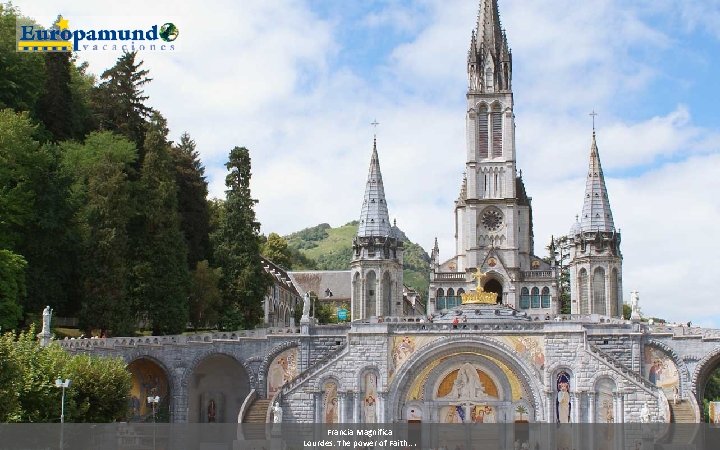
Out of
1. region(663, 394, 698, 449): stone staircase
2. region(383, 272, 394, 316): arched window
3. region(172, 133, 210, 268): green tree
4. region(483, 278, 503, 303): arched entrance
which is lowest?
region(663, 394, 698, 449): stone staircase

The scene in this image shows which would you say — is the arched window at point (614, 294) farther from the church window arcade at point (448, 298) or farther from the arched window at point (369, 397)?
the arched window at point (369, 397)

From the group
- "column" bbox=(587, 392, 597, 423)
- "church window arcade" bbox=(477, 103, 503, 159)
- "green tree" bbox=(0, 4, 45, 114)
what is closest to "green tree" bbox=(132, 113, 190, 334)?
"green tree" bbox=(0, 4, 45, 114)

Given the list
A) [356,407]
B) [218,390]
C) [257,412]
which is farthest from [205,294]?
[356,407]

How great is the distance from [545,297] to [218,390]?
109 ft

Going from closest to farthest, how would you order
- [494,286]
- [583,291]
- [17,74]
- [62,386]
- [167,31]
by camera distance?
[62,386], [167,31], [17,74], [583,291], [494,286]

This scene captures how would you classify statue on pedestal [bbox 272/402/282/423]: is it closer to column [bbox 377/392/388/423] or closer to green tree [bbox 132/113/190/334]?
column [bbox 377/392/388/423]

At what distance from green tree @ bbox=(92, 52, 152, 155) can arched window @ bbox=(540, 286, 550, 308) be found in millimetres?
35543

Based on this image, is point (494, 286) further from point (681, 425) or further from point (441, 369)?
point (681, 425)

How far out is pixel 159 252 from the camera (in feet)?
213

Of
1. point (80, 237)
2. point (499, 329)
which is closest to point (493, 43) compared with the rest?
point (499, 329)

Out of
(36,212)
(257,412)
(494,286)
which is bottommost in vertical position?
(257,412)

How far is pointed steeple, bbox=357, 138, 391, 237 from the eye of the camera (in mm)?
79875

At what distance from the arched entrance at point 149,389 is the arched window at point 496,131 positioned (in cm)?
3926

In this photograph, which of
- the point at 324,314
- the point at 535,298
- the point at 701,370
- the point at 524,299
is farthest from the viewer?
the point at 324,314
